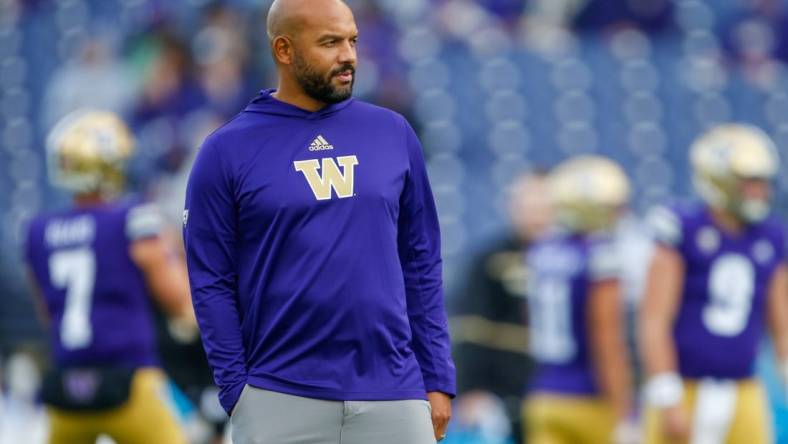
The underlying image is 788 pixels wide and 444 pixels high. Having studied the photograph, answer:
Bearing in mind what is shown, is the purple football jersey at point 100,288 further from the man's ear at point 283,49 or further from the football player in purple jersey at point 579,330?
the man's ear at point 283,49

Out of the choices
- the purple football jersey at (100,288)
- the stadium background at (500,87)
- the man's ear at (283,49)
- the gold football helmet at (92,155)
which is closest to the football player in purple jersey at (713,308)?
the purple football jersey at (100,288)

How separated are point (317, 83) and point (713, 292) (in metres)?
3.39

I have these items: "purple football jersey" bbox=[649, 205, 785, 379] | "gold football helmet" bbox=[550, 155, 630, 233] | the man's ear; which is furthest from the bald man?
"gold football helmet" bbox=[550, 155, 630, 233]

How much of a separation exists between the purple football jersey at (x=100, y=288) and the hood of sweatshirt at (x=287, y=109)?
2.69m

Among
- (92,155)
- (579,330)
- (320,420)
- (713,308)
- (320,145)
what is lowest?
(579,330)

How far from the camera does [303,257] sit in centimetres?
412

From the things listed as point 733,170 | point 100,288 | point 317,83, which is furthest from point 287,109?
point 733,170

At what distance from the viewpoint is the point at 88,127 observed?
7.38 meters

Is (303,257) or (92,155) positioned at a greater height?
(303,257)

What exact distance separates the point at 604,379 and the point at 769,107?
4717mm

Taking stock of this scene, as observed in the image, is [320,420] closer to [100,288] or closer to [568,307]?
[100,288]

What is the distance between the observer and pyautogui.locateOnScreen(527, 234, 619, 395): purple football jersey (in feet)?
27.5

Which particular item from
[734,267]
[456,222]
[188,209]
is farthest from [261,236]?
[456,222]

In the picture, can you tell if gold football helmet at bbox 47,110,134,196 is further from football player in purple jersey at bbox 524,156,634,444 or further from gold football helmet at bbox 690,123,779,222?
gold football helmet at bbox 690,123,779,222
